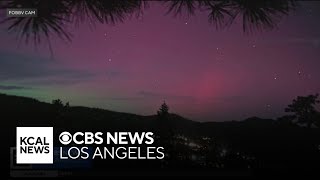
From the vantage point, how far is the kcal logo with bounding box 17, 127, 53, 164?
569 centimetres

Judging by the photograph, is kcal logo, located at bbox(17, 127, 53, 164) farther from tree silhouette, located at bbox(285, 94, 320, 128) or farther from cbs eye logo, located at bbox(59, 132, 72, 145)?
tree silhouette, located at bbox(285, 94, 320, 128)

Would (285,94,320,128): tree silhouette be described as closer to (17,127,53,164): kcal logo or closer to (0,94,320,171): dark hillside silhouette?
(0,94,320,171): dark hillside silhouette

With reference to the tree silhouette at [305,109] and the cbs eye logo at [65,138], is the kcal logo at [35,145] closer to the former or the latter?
the cbs eye logo at [65,138]

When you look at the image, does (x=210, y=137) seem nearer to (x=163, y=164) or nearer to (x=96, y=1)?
(x=163, y=164)

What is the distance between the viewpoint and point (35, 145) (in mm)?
5734

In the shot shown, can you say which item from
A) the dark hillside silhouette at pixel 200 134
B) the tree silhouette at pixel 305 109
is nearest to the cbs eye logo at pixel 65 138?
the dark hillside silhouette at pixel 200 134

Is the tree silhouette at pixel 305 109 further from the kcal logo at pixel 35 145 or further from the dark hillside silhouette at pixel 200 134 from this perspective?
the kcal logo at pixel 35 145

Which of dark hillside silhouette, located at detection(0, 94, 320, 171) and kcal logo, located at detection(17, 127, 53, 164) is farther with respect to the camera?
dark hillside silhouette, located at detection(0, 94, 320, 171)

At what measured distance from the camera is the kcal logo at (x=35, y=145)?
5.69 meters

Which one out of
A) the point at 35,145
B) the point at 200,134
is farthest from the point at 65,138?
the point at 200,134

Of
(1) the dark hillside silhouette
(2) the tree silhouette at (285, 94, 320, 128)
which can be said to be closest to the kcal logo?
(1) the dark hillside silhouette

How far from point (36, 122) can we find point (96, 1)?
251cm

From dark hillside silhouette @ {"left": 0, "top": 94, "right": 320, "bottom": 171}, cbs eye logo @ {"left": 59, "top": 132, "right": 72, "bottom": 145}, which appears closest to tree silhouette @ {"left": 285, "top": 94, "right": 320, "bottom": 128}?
dark hillside silhouette @ {"left": 0, "top": 94, "right": 320, "bottom": 171}

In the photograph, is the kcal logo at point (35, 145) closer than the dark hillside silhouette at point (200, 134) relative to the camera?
Yes
